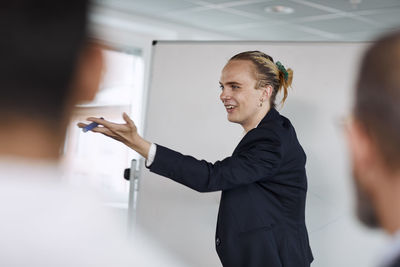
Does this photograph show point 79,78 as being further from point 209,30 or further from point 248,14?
point 209,30

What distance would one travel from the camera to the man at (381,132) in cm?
35

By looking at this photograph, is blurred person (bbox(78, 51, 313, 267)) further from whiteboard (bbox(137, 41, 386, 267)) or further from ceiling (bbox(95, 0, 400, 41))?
ceiling (bbox(95, 0, 400, 41))

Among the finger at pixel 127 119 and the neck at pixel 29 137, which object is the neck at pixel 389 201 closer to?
the neck at pixel 29 137

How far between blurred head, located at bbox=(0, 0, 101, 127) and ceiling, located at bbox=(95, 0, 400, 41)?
469 centimetres

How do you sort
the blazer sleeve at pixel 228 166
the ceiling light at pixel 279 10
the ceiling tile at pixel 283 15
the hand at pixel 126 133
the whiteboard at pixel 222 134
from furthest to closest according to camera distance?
1. the ceiling light at pixel 279 10
2. the ceiling tile at pixel 283 15
3. the whiteboard at pixel 222 134
4. the blazer sleeve at pixel 228 166
5. the hand at pixel 126 133

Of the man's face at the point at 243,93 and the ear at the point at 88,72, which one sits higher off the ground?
the man's face at the point at 243,93

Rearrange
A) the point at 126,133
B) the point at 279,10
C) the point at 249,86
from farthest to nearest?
1. the point at 279,10
2. the point at 249,86
3. the point at 126,133

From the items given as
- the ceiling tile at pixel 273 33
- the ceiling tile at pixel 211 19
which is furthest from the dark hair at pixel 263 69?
the ceiling tile at pixel 273 33

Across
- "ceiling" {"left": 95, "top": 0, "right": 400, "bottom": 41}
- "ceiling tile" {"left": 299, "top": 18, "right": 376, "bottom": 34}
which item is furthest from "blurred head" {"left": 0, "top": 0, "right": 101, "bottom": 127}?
"ceiling tile" {"left": 299, "top": 18, "right": 376, "bottom": 34}

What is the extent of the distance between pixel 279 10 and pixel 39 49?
5.03m

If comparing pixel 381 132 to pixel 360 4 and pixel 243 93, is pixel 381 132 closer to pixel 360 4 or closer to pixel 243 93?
pixel 243 93

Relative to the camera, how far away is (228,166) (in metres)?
1.57

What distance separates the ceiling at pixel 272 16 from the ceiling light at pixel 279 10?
0.04 m

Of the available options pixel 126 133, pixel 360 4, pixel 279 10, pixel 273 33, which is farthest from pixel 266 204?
pixel 273 33
